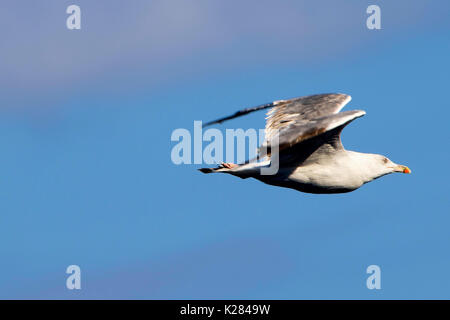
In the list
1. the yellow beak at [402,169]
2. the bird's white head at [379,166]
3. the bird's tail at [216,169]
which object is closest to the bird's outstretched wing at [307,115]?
the bird's tail at [216,169]

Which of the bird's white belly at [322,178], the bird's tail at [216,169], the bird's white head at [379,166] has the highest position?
the bird's white head at [379,166]

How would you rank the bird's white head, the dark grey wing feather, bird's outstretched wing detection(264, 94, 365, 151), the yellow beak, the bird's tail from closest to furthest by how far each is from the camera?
1. bird's outstretched wing detection(264, 94, 365, 151)
2. the bird's tail
3. the dark grey wing feather
4. the bird's white head
5. the yellow beak

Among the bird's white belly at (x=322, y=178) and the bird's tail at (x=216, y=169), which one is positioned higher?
the bird's tail at (x=216, y=169)

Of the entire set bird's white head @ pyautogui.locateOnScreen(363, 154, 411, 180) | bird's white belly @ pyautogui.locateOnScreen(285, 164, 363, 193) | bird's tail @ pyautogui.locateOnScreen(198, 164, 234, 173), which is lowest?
bird's white belly @ pyautogui.locateOnScreen(285, 164, 363, 193)

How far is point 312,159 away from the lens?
83.9ft

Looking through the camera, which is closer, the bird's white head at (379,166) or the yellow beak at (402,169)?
the bird's white head at (379,166)

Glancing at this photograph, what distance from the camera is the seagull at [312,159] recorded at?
25.0 m

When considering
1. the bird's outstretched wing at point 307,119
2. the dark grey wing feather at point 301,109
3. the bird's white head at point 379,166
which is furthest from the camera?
the bird's white head at point 379,166

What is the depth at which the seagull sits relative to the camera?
985 inches

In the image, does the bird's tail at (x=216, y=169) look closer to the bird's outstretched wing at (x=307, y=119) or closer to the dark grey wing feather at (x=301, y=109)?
the bird's outstretched wing at (x=307, y=119)

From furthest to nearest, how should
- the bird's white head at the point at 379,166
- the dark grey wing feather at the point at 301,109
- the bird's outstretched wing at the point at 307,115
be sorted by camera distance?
the bird's white head at the point at 379,166 < the dark grey wing feather at the point at 301,109 < the bird's outstretched wing at the point at 307,115

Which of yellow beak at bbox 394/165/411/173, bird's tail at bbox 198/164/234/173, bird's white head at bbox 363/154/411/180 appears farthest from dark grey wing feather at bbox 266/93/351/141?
yellow beak at bbox 394/165/411/173

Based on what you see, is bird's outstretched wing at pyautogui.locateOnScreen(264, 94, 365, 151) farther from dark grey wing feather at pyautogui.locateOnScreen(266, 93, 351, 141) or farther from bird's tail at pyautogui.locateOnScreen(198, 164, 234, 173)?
bird's tail at pyautogui.locateOnScreen(198, 164, 234, 173)

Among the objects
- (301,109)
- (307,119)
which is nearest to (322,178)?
(307,119)
